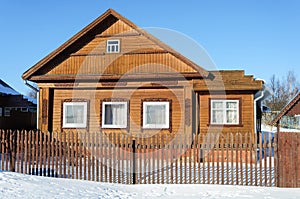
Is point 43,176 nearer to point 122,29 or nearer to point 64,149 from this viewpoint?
point 64,149

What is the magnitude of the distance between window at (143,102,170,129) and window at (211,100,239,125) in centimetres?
222

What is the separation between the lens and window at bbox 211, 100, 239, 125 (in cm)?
1598

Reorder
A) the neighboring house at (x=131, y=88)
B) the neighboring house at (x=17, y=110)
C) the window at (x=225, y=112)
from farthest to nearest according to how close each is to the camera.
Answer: the neighboring house at (x=17, y=110)
the window at (x=225, y=112)
the neighboring house at (x=131, y=88)

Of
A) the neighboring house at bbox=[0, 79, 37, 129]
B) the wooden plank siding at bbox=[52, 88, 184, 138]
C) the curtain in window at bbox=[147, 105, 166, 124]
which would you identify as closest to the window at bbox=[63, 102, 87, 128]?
the wooden plank siding at bbox=[52, 88, 184, 138]

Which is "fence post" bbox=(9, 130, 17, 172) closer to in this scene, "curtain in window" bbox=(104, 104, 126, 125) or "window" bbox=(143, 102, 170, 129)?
"curtain in window" bbox=(104, 104, 126, 125)

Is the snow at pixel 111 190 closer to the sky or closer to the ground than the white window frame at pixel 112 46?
closer to the ground

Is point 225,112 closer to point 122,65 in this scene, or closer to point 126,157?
point 122,65

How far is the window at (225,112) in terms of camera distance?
16.0 m

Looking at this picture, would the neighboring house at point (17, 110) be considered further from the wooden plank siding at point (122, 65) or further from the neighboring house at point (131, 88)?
the wooden plank siding at point (122, 65)

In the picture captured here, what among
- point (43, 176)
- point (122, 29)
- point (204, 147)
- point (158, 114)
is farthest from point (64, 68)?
point (204, 147)

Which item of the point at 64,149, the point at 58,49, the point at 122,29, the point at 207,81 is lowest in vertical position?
the point at 64,149

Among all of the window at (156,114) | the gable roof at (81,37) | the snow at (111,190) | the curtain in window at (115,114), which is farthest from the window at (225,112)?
the snow at (111,190)

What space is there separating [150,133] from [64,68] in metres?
5.48

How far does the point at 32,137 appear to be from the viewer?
11086mm
